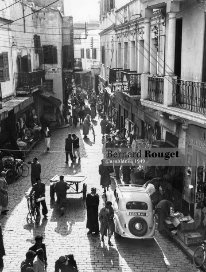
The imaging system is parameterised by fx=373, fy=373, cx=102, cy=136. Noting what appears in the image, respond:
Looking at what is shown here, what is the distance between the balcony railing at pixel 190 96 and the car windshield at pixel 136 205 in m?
3.27

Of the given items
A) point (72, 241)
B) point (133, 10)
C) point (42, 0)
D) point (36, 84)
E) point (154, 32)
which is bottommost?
point (72, 241)

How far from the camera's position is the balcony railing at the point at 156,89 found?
44.8ft

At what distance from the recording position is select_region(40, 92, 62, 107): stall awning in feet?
94.6

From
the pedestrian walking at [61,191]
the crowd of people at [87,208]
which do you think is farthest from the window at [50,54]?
the pedestrian walking at [61,191]

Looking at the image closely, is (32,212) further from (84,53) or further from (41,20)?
(84,53)

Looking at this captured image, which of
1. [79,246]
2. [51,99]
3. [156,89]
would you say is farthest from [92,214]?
[51,99]

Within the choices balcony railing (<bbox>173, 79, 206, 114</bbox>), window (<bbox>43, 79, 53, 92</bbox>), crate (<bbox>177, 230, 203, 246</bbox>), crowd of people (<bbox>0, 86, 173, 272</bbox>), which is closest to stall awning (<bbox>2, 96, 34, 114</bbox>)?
crowd of people (<bbox>0, 86, 173, 272</bbox>)

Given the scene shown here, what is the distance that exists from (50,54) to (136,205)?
2253cm

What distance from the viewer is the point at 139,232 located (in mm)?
11117

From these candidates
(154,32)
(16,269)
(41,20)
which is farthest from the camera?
(41,20)

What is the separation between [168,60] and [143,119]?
21.2ft

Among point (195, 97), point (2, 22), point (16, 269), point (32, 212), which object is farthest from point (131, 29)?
point (16, 269)

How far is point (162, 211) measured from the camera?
12.0m

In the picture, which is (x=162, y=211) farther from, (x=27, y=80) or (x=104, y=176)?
(x=27, y=80)
